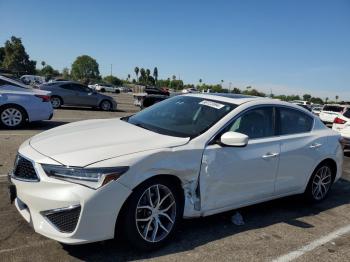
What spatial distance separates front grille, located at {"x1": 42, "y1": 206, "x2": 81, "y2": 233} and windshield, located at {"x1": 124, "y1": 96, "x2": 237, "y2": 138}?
1418 mm

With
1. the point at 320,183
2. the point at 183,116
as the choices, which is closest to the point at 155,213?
the point at 183,116

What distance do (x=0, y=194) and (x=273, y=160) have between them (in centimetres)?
A: 353

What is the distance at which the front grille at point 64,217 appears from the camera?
3.55m

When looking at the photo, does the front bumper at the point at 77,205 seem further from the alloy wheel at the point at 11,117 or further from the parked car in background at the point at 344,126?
the parked car in background at the point at 344,126

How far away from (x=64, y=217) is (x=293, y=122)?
3535mm

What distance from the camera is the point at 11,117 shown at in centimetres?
1104

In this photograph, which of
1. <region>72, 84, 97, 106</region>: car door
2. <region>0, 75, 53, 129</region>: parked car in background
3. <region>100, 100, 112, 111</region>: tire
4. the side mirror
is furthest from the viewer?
<region>100, 100, 112, 111</region>: tire

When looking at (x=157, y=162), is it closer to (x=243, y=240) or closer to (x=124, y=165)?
(x=124, y=165)

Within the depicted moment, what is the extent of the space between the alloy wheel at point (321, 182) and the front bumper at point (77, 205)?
3437mm

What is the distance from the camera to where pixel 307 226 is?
5.23m

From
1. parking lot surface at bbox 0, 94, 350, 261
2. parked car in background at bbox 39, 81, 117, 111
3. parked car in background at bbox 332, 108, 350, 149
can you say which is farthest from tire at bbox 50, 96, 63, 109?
parking lot surface at bbox 0, 94, 350, 261

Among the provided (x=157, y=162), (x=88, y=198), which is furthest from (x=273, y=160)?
(x=88, y=198)

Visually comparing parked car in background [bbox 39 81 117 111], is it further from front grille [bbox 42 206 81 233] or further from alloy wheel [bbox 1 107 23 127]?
front grille [bbox 42 206 81 233]

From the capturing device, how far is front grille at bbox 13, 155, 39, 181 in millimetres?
3807
